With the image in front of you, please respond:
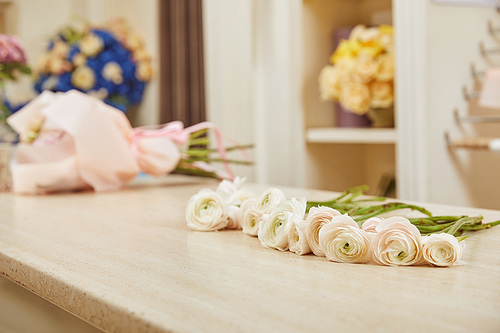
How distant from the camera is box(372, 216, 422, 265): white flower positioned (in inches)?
21.2

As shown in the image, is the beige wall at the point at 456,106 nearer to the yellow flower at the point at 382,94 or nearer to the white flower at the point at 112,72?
the yellow flower at the point at 382,94

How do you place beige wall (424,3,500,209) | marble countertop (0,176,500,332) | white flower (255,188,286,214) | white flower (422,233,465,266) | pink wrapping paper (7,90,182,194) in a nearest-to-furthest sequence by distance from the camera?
marble countertop (0,176,500,332)
white flower (422,233,465,266)
white flower (255,188,286,214)
pink wrapping paper (7,90,182,194)
beige wall (424,3,500,209)

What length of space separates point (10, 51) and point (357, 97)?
982 millimetres

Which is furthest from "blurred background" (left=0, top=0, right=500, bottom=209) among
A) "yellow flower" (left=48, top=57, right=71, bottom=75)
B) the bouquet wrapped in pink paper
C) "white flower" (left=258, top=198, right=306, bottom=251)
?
"white flower" (left=258, top=198, right=306, bottom=251)

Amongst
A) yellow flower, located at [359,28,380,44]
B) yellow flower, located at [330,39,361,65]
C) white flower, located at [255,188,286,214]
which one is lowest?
white flower, located at [255,188,286,214]

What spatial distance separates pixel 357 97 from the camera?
1.83m

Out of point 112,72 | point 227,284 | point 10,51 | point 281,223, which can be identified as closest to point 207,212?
point 281,223

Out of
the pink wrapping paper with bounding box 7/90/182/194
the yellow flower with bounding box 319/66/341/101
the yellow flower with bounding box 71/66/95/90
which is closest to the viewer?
the pink wrapping paper with bounding box 7/90/182/194

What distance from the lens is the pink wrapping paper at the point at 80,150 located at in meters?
1.20

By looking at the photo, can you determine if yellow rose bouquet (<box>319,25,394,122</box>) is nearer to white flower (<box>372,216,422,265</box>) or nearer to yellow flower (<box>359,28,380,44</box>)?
yellow flower (<box>359,28,380,44</box>)

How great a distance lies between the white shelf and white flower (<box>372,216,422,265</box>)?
123 centimetres

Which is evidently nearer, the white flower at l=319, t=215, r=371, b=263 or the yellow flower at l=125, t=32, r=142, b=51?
the white flower at l=319, t=215, r=371, b=263

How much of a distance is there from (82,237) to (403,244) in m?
0.40

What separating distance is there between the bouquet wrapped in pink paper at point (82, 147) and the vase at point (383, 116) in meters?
0.72
